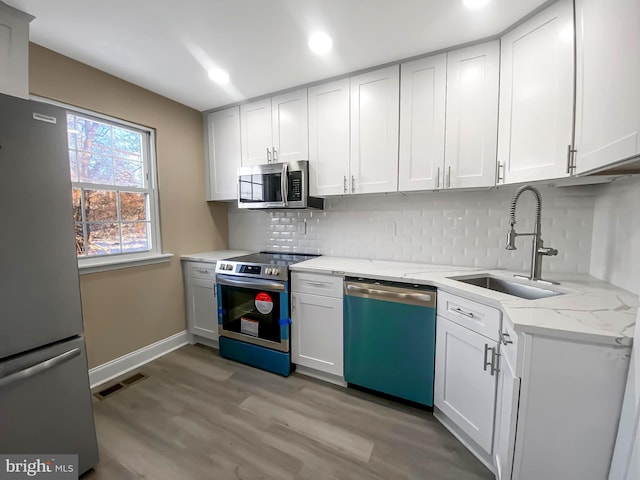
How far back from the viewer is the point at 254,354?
92.5 inches

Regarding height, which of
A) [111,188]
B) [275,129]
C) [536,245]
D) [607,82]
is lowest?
[536,245]

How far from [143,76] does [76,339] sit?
207 centimetres

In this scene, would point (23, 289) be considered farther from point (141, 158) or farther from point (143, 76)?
point (143, 76)

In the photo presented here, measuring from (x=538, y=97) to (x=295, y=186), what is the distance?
5.66ft

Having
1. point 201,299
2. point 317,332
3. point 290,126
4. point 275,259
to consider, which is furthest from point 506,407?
point 201,299

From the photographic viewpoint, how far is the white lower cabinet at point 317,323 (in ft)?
6.74

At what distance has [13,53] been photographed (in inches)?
→ 55.6

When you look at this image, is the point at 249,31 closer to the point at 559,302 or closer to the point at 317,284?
the point at 317,284

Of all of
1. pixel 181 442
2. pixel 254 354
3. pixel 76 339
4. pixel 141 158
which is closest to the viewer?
pixel 76 339

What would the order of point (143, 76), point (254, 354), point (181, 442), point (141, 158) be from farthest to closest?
point (141, 158) → point (254, 354) → point (143, 76) → point (181, 442)

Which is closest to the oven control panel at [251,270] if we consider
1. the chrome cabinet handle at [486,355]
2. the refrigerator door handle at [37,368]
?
the refrigerator door handle at [37,368]

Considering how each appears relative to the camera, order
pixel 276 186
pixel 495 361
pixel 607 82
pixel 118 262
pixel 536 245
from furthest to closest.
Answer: pixel 276 186, pixel 118 262, pixel 536 245, pixel 495 361, pixel 607 82

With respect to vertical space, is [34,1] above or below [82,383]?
above

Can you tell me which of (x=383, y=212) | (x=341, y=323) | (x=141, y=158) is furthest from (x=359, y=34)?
(x=141, y=158)
